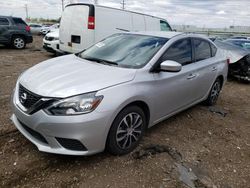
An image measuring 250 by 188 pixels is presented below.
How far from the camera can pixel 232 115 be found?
15.8ft

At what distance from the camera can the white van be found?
23.1ft

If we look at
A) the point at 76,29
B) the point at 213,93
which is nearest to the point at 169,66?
the point at 213,93

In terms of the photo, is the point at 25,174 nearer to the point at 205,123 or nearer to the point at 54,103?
the point at 54,103

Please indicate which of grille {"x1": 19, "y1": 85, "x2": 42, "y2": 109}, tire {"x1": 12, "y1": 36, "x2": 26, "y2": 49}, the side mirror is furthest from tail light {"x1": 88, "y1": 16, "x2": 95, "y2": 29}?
tire {"x1": 12, "y1": 36, "x2": 26, "y2": 49}

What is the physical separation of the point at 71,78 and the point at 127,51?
109cm

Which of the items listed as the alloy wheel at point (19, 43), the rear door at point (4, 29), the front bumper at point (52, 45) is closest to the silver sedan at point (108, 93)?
the front bumper at point (52, 45)

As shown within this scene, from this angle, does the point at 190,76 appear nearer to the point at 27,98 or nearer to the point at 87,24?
the point at 27,98

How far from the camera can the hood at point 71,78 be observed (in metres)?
2.45

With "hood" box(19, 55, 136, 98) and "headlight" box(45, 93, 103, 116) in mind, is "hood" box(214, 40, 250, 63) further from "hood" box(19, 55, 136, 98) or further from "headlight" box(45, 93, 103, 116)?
"headlight" box(45, 93, 103, 116)

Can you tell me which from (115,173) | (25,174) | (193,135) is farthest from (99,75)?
Answer: (193,135)

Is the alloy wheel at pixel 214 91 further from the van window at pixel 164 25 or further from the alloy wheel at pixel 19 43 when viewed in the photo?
the alloy wheel at pixel 19 43

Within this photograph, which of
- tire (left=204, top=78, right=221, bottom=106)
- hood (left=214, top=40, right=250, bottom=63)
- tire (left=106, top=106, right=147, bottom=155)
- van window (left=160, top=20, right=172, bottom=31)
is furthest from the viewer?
van window (left=160, top=20, right=172, bottom=31)

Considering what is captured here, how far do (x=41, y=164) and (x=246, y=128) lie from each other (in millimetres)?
3624

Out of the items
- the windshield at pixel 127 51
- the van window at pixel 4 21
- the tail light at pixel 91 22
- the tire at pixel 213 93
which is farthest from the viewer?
the van window at pixel 4 21
